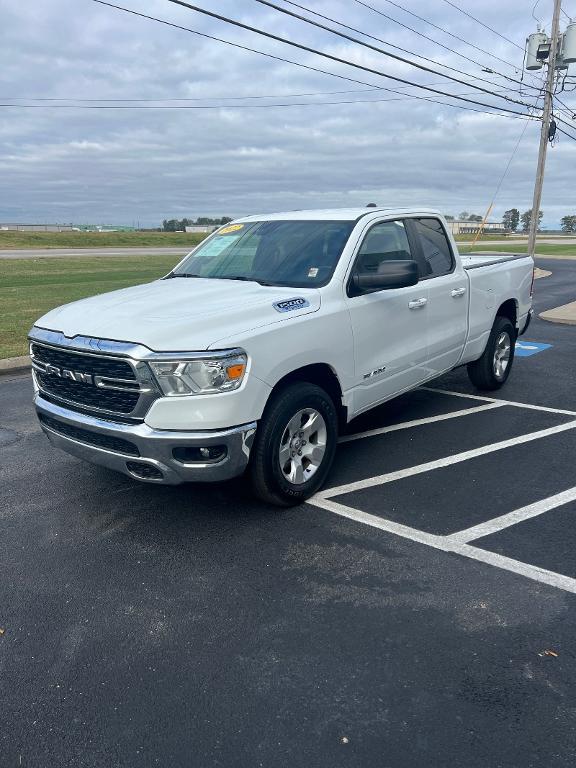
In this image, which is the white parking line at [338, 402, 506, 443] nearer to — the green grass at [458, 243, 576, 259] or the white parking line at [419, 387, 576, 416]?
the white parking line at [419, 387, 576, 416]

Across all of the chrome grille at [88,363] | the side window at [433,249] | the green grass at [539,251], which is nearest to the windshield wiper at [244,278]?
the chrome grille at [88,363]

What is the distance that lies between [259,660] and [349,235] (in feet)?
10.6

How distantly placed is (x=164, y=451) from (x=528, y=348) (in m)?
7.96

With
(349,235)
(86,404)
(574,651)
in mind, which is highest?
(349,235)

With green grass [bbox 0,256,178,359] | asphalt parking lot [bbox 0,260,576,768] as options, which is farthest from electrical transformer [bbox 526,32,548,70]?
asphalt parking lot [bbox 0,260,576,768]

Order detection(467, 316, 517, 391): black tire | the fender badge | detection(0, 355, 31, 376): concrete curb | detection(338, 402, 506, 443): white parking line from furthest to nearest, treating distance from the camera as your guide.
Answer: detection(0, 355, 31, 376): concrete curb < detection(467, 316, 517, 391): black tire < detection(338, 402, 506, 443): white parking line < the fender badge

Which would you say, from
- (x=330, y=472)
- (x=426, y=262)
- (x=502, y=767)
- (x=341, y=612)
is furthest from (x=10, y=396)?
(x=502, y=767)

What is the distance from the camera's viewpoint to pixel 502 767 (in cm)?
233

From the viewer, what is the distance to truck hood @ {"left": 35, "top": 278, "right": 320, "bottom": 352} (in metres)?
3.70

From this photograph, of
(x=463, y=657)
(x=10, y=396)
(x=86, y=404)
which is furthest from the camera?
(x=10, y=396)

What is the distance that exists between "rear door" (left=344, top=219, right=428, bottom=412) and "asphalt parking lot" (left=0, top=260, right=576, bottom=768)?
66cm

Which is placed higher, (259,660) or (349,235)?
(349,235)

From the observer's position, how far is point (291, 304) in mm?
4246

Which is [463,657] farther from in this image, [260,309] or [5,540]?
[5,540]
